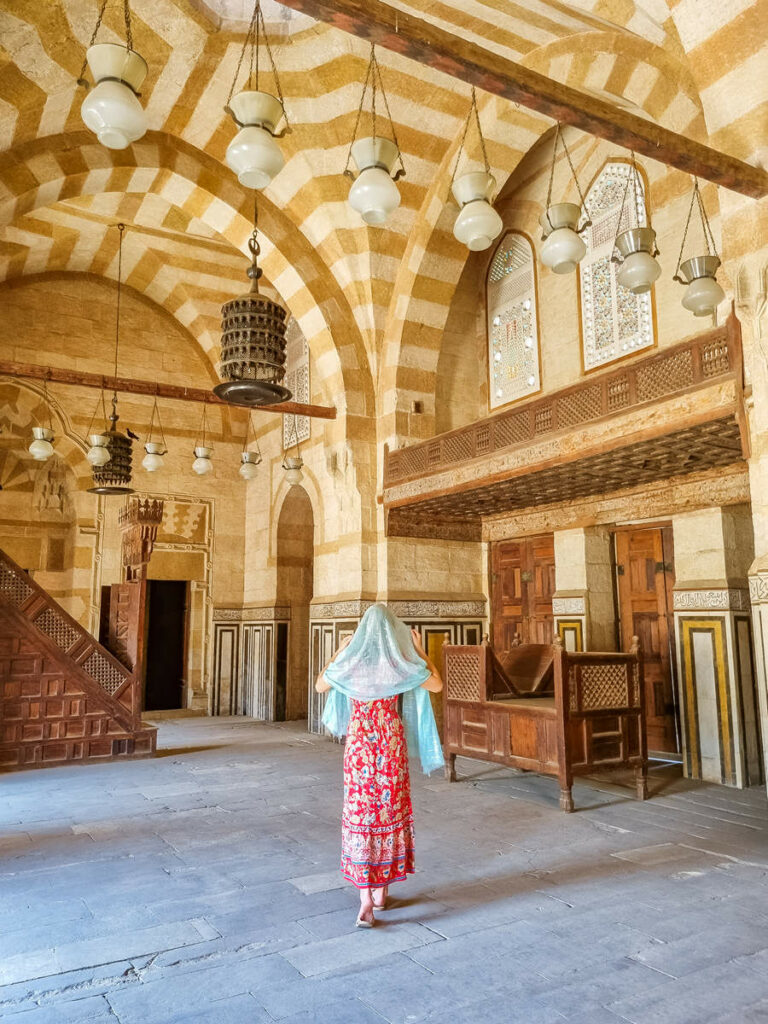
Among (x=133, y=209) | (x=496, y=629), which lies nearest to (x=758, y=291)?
(x=496, y=629)

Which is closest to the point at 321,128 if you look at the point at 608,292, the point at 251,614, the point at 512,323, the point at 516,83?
the point at 512,323

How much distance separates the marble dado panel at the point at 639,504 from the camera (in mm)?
6555

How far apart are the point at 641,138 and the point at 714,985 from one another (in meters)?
3.91

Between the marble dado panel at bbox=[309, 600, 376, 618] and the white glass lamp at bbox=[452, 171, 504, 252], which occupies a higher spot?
the white glass lamp at bbox=[452, 171, 504, 252]

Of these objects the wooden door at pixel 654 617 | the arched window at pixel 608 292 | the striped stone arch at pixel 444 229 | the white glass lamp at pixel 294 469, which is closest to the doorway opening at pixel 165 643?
the white glass lamp at pixel 294 469

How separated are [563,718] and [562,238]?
330cm

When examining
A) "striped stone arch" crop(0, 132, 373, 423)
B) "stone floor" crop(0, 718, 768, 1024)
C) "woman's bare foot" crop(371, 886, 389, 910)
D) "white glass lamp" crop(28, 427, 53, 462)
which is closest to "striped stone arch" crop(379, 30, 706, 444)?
"striped stone arch" crop(0, 132, 373, 423)

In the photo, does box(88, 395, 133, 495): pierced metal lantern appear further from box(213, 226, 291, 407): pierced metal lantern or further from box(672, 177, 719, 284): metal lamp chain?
box(672, 177, 719, 284): metal lamp chain

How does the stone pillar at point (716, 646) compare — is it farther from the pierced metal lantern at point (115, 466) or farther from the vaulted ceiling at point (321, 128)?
the pierced metal lantern at point (115, 466)

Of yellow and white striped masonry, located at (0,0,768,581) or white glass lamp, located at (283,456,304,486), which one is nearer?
yellow and white striped masonry, located at (0,0,768,581)

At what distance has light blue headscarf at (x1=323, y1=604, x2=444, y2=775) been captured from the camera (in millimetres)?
3447

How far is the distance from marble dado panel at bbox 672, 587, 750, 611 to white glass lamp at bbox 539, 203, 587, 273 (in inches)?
133

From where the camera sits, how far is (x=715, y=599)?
21.3ft

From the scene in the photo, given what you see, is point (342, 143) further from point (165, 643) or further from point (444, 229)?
point (165, 643)
